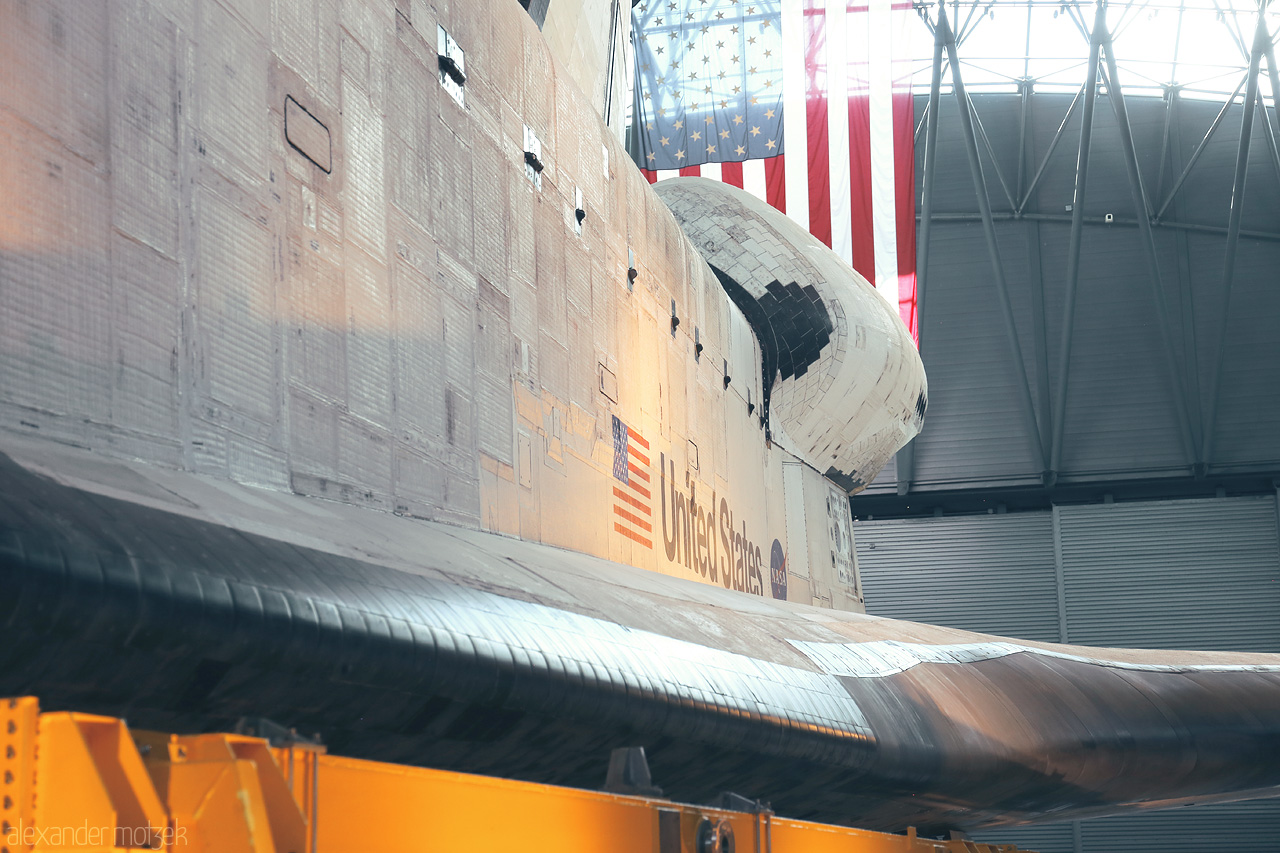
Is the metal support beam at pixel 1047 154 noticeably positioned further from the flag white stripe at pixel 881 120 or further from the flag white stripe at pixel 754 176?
the flag white stripe at pixel 754 176

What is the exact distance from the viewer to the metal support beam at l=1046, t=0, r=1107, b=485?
64.4 feet

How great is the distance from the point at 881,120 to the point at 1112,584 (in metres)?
10.2

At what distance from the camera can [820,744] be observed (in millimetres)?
3971

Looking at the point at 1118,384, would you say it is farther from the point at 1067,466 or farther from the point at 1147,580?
the point at 1147,580

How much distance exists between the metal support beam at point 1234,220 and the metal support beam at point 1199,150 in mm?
640

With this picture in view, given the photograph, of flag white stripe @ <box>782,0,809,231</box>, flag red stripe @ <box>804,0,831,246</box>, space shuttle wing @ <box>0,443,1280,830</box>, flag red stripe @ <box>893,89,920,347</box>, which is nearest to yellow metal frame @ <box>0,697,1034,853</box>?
space shuttle wing @ <box>0,443,1280,830</box>

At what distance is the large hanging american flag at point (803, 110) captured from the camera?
15.5 m

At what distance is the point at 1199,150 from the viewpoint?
2169 centimetres

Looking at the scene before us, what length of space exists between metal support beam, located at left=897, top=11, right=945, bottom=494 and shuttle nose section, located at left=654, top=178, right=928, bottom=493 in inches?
373

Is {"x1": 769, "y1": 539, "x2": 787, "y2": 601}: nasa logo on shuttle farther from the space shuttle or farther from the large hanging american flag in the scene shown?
the large hanging american flag

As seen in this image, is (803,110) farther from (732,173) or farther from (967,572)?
(967,572)

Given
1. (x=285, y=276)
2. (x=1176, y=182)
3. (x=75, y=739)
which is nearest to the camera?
(x=75, y=739)

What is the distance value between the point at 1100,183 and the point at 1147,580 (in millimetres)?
7412

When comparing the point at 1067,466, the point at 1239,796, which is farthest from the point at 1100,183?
the point at 1239,796
